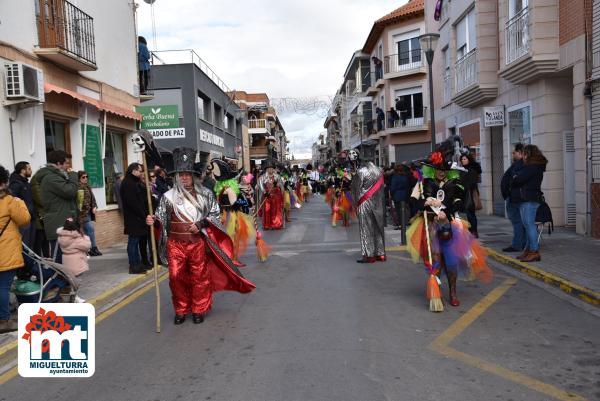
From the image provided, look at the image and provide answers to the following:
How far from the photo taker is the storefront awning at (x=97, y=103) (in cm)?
1076

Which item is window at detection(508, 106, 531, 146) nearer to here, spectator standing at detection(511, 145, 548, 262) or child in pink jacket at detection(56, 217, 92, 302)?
spectator standing at detection(511, 145, 548, 262)

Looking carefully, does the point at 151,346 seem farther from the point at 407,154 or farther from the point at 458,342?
the point at 407,154

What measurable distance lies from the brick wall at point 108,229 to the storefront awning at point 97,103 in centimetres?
248

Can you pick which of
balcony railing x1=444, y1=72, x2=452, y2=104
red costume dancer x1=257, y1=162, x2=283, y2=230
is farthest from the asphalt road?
balcony railing x1=444, y1=72, x2=452, y2=104

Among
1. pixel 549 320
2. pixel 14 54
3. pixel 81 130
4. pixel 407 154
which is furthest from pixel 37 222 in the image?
pixel 407 154

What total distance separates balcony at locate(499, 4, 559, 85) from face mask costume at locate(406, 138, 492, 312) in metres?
7.20

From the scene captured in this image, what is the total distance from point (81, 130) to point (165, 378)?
32.2ft

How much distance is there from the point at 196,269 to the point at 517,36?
36.4ft

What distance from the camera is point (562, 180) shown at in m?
13.2

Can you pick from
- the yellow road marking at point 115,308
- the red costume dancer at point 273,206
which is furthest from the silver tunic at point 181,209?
the red costume dancer at point 273,206

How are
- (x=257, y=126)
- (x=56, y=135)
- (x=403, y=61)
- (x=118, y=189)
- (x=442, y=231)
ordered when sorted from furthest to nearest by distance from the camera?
(x=257, y=126)
(x=403, y=61)
(x=118, y=189)
(x=56, y=135)
(x=442, y=231)

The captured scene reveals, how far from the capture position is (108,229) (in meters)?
13.8

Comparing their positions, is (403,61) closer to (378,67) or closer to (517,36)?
(378,67)

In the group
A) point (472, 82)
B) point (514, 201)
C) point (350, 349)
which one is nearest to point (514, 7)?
point (472, 82)
